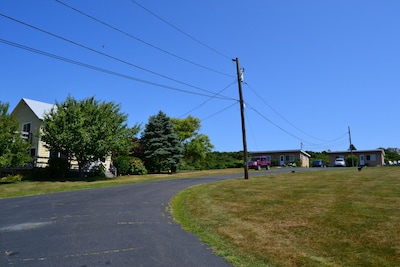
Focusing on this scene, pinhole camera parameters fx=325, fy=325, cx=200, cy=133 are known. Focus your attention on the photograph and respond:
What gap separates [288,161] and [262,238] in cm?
6123

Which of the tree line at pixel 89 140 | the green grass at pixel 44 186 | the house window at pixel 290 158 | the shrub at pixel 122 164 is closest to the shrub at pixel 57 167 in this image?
the tree line at pixel 89 140

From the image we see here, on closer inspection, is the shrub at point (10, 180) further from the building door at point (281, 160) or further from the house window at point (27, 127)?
the building door at point (281, 160)

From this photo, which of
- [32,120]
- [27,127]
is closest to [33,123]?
[32,120]

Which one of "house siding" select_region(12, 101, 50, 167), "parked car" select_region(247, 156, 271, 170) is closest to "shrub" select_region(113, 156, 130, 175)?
"house siding" select_region(12, 101, 50, 167)

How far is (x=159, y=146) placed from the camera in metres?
40.5

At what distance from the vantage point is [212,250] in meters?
7.20

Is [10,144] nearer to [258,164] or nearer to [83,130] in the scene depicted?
[83,130]

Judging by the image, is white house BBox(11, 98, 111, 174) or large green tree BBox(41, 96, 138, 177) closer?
large green tree BBox(41, 96, 138, 177)

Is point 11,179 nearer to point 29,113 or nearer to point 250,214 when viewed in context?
point 29,113

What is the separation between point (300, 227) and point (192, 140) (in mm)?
49345

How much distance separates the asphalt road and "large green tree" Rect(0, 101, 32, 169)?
14355mm

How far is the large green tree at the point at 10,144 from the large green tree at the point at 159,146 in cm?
1552

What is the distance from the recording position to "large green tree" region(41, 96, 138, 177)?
28406 mm

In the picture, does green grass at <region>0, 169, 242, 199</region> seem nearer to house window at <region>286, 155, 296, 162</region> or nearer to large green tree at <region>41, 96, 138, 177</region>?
large green tree at <region>41, 96, 138, 177</region>
